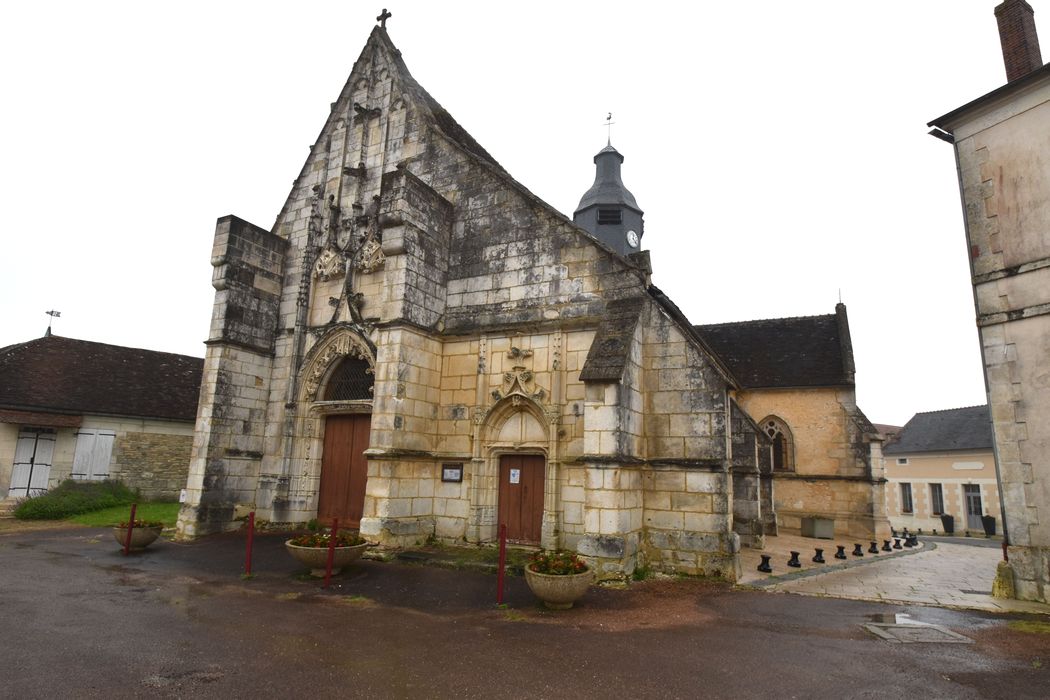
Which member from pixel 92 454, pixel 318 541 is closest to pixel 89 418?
pixel 92 454

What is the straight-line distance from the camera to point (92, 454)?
17516 millimetres

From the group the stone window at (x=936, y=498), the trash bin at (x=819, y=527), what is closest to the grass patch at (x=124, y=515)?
the trash bin at (x=819, y=527)

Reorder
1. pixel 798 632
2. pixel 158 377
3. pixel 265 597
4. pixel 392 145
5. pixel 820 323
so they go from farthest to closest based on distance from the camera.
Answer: pixel 820 323 → pixel 158 377 → pixel 392 145 → pixel 265 597 → pixel 798 632

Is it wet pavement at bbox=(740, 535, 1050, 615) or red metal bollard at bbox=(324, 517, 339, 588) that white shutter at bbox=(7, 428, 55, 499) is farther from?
wet pavement at bbox=(740, 535, 1050, 615)

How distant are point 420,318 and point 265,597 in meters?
5.44

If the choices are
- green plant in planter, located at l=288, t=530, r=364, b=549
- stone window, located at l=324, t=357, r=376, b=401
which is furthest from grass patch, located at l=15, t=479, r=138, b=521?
green plant in planter, located at l=288, t=530, r=364, b=549

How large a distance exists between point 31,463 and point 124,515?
3.41 m

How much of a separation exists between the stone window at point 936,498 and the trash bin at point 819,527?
17.5 m

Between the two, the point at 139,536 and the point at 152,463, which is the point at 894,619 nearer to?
the point at 139,536

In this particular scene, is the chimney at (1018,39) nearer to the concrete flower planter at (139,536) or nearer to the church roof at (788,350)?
the church roof at (788,350)

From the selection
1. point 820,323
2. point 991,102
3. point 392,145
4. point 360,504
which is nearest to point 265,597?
point 360,504

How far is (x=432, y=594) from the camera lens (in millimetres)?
7629

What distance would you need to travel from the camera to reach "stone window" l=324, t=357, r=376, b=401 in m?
12.1

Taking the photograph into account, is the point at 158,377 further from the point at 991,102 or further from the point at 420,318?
the point at 991,102
